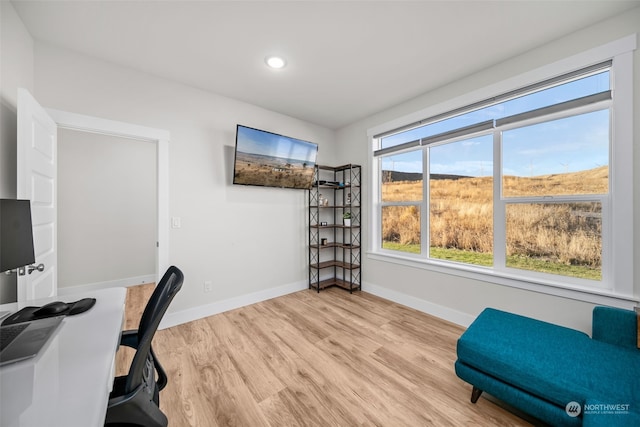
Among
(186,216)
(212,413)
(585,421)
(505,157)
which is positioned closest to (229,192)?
(186,216)

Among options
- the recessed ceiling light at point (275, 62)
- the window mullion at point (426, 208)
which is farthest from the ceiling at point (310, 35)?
the window mullion at point (426, 208)

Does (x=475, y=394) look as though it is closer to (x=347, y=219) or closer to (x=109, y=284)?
(x=347, y=219)

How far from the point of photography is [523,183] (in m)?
2.24

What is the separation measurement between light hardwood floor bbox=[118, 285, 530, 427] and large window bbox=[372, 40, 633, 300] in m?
0.93

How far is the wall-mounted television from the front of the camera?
2859 millimetres

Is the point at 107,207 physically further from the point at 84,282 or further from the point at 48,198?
the point at 48,198

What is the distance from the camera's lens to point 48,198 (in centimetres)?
186

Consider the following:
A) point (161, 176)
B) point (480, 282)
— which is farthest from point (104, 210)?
point (480, 282)

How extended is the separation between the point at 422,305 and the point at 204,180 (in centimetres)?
300

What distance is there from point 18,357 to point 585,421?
91.3 inches

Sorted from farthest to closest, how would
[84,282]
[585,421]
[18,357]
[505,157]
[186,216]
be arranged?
[84,282] < [186,216] < [505,157] < [585,421] < [18,357]

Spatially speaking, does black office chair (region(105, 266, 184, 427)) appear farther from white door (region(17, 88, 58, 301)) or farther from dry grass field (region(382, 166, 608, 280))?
dry grass field (region(382, 166, 608, 280))

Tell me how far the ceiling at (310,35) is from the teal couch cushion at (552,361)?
2.27 meters

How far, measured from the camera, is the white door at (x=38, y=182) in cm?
148
